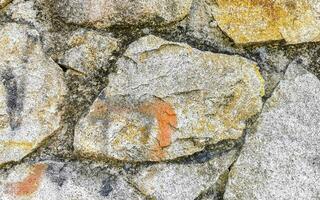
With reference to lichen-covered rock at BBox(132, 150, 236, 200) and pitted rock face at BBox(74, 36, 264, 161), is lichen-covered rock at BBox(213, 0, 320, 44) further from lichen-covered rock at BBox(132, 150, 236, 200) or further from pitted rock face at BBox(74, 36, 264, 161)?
lichen-covered rock at BBox(132, 150, 236, 200)

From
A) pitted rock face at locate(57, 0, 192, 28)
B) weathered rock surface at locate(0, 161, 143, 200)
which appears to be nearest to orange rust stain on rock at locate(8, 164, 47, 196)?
weathered rock surface at locate(0, 161, 143, 200)

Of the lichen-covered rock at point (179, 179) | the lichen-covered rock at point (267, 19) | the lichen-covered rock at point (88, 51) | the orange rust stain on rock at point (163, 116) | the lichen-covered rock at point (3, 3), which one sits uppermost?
the lichen-covered rock at point (3, 3)

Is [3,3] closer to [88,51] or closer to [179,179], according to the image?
[88,51]

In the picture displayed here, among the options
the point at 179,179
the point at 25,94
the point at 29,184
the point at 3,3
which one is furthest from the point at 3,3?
the point at 179,179

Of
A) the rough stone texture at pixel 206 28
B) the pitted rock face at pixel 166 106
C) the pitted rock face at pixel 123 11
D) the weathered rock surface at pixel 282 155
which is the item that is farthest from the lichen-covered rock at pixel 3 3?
the weathered rock surface at pixel 282 155

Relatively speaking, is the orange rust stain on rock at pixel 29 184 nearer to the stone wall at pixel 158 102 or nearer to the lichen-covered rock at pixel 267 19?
the stone wall at pixel 158 102

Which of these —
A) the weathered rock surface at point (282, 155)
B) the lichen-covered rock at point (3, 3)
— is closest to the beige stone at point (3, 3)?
the lichen-covered rock at point (3, 3)

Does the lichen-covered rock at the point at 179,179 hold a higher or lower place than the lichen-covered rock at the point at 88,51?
lower

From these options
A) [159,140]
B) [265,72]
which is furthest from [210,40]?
[159,140]
